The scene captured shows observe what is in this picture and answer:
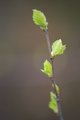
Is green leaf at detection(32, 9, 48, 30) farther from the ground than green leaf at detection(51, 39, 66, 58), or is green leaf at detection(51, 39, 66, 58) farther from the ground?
green leaf at detection(32, 9, 48, 30)

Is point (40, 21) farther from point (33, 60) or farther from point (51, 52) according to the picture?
point (33, 60)

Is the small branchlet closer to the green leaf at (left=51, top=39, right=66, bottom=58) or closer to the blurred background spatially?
the green leaf at (left=51, top=39, right=66, bottom=58)

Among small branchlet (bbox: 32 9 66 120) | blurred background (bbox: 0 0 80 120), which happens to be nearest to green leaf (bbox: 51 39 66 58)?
small branchlet (bbox: 32 9 66 120)

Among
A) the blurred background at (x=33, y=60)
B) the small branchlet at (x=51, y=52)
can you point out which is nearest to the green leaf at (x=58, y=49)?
the small branchlet at (x=51, y=52)

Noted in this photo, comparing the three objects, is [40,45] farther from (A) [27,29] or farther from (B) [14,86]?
(B) [14,86]

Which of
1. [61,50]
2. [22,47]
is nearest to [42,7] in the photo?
[22,47]

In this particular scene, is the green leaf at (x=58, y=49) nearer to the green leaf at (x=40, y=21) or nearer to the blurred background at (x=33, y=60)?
the green leaf at (x=40, y=21)

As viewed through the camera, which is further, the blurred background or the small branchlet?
the blurred background

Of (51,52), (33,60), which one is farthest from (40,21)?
(33,60)
